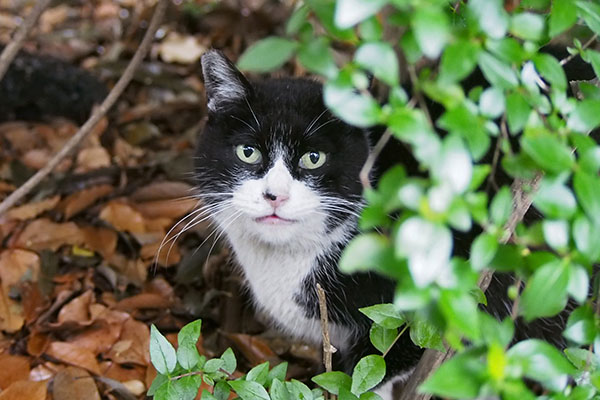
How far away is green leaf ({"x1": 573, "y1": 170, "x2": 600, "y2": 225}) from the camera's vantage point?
83 centimetres

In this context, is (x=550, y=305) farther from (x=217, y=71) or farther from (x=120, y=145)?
(x=120, y=145)

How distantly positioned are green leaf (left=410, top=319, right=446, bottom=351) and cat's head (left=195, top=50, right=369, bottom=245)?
462 millimetres

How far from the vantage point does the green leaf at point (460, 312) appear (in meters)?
0.81

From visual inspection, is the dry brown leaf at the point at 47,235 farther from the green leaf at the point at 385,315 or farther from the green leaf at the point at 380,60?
the green leaf at the point at 380,60

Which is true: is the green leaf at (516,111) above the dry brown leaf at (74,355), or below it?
above

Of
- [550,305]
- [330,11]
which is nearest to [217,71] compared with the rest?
[330,11]

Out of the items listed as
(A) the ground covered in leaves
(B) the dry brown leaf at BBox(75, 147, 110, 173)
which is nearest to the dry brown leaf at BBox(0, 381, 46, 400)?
(A) the ground covered in leaves

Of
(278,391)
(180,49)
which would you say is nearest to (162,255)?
(278,391)

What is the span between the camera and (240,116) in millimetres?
1875

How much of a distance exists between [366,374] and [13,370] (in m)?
1.13

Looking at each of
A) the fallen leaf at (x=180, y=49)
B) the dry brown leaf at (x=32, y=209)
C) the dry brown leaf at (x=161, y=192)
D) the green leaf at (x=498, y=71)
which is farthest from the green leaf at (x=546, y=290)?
the fallen leaf at (x=180, y=49)

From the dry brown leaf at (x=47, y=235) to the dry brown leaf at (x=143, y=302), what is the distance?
390 mm

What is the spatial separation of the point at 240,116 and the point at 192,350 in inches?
26.5

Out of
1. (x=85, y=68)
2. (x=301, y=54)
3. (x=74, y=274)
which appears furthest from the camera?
(x=85, y=68)
